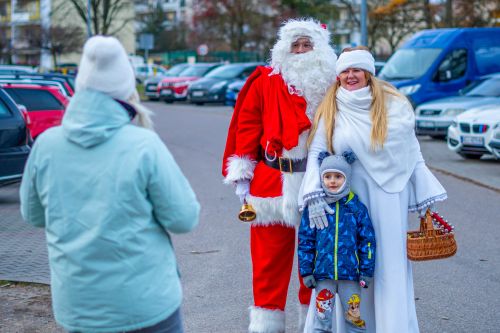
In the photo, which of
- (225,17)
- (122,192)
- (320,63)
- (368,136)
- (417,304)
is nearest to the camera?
(122,192)

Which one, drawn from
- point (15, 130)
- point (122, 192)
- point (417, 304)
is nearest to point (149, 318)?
point (122, 192)

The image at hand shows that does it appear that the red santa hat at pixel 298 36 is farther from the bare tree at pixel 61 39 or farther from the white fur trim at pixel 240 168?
the bare tree at pixel 61 39

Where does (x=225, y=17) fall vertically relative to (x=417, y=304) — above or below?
above

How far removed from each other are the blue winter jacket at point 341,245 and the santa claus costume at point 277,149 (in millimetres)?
472

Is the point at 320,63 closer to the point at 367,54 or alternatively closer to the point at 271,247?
the point at 367,54

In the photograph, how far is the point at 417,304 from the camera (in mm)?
6555

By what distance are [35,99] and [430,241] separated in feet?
39.0

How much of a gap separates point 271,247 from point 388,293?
2.58 ft

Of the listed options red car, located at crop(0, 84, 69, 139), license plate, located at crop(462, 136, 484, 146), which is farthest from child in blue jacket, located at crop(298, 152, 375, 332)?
red car, located at crop(0, 84, 69, 139)

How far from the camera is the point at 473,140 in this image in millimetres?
15680

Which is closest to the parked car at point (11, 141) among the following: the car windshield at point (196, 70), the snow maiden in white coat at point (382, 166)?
the snow maiden in white coat at point (382, 166)

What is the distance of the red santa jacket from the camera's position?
5.25 m

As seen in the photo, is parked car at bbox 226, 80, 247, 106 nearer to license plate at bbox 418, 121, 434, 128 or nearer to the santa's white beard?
license plate at bbox 418, 121, 434, 128

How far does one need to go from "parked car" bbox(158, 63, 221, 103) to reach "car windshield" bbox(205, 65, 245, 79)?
1529 mm
